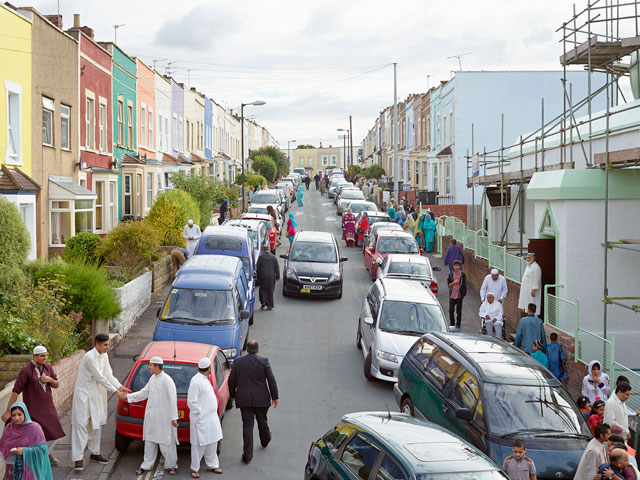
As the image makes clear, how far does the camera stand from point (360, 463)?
7.24 meters

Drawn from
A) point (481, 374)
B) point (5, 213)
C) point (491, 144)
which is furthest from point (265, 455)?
point (491, 144)

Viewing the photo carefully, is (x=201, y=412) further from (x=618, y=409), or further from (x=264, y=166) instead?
(x=264, y=166)

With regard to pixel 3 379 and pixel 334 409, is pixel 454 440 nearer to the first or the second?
pixel 334 409

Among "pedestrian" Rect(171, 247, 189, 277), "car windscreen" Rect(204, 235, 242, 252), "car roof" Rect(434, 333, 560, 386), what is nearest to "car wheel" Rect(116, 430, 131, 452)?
"car roof" Rect(434, 333, 560, 386)

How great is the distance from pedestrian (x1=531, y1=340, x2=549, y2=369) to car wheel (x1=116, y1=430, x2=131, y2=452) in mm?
6894

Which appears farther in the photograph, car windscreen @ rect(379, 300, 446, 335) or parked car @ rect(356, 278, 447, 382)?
car windscreen @ rect(379, 300, 446, 335)

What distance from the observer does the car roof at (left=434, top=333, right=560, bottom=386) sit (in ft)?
31.5

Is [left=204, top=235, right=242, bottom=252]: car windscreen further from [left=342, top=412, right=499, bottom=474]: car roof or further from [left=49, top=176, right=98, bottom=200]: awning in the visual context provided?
[left=342, top=412, right=499, bottom=474]: car roof

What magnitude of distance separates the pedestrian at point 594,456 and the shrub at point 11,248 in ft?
35.4

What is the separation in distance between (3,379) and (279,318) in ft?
28.1

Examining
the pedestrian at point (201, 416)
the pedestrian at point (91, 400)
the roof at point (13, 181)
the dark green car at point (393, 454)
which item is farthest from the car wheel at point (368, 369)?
the roof at point (13, 181)

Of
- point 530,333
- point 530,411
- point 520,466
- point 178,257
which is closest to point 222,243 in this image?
point 178,257

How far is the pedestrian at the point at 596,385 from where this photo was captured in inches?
439

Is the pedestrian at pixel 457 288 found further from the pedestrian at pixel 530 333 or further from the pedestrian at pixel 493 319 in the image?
the pedestrian at pixel 530 333
